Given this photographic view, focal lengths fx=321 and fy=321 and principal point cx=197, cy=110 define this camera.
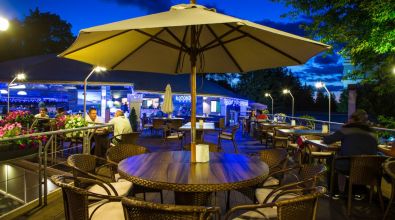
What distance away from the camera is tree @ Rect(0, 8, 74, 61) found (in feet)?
119

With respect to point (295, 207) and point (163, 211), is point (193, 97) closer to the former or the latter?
point (295, 207)

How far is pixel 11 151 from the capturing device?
14.9ft

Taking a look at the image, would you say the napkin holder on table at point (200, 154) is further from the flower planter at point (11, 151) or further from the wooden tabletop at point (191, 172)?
the flower planter at point (11, 151)

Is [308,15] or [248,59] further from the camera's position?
[308,15]

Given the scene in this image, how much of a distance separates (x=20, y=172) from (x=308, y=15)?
9.85 m

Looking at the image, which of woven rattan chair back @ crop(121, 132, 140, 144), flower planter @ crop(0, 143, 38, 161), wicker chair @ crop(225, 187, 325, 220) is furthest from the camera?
woven rattan chair back @ crop(121, 132, 140, 144)

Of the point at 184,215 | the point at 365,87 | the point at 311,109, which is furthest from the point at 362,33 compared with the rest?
the point at 311,109

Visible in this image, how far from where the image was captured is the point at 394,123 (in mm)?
11172

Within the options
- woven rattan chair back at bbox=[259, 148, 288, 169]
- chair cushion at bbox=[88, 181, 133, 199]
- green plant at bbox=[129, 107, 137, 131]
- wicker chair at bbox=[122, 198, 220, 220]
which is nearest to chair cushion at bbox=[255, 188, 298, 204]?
woven rattan chair back at bbox=[259, 148, 288, 169]

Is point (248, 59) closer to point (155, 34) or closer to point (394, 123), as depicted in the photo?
point (155, 34)

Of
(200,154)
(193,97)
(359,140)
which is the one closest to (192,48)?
(193,97)

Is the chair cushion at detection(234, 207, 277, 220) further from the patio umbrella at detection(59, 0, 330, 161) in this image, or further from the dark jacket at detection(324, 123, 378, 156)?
the dark jacket at detection(324, 123, 378, 156)

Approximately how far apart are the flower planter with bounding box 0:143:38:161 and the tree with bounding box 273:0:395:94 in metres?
7.92

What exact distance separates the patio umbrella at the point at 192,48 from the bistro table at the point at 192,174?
11.8 inches
